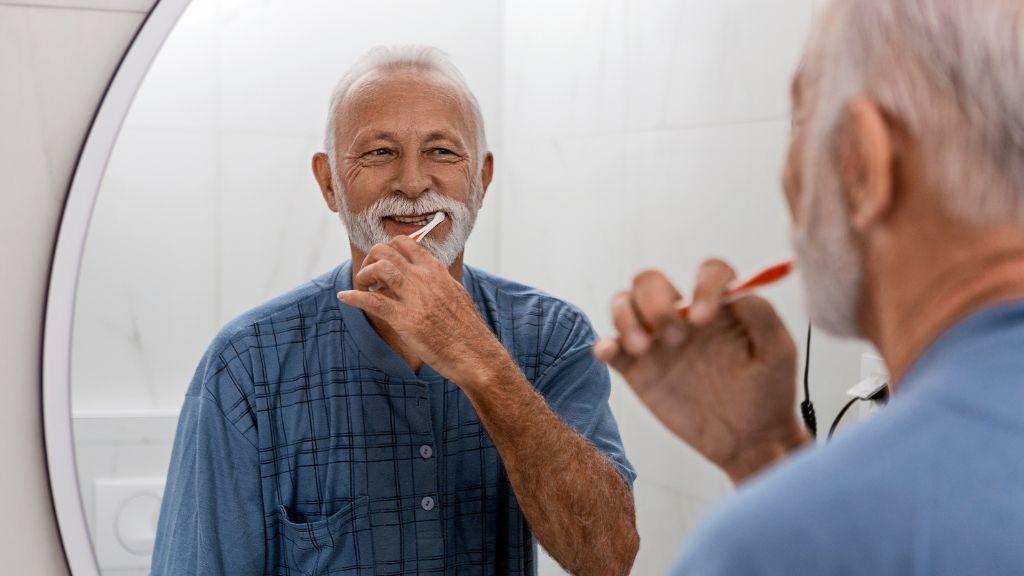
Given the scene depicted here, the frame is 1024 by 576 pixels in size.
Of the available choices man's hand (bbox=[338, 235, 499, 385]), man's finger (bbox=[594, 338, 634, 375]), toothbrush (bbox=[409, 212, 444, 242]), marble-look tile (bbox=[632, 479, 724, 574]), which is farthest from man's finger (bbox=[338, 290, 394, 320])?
marble-look tile (bbox=[632, 479, 724, 574])

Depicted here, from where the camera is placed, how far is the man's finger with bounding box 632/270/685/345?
48 cm

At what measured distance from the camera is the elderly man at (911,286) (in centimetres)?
27

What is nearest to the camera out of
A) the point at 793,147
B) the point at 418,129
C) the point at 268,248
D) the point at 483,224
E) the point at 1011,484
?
the point at 1011,484

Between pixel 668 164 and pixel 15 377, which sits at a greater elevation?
pixel 668 164

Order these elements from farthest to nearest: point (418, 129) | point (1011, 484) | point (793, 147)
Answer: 1. point (418, 129)
2. point (793, 147)
3. point (1011, 484)

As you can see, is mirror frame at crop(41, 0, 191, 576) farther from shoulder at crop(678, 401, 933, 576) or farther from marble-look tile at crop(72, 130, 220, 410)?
shoulder at crop(678, 401, 933, 576)

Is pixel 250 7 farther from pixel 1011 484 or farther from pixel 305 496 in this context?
pixel 1011 484

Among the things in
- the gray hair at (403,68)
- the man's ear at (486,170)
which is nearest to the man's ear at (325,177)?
the gray hair at (403,68)

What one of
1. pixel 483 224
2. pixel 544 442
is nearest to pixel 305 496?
pixel 544 442

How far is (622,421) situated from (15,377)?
56 cm

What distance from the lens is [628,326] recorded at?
48 centimetres

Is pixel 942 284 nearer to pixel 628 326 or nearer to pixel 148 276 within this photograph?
pixel 628 326

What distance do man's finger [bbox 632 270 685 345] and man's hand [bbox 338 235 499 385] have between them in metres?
0.20

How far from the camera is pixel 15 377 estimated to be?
2.14 ft
